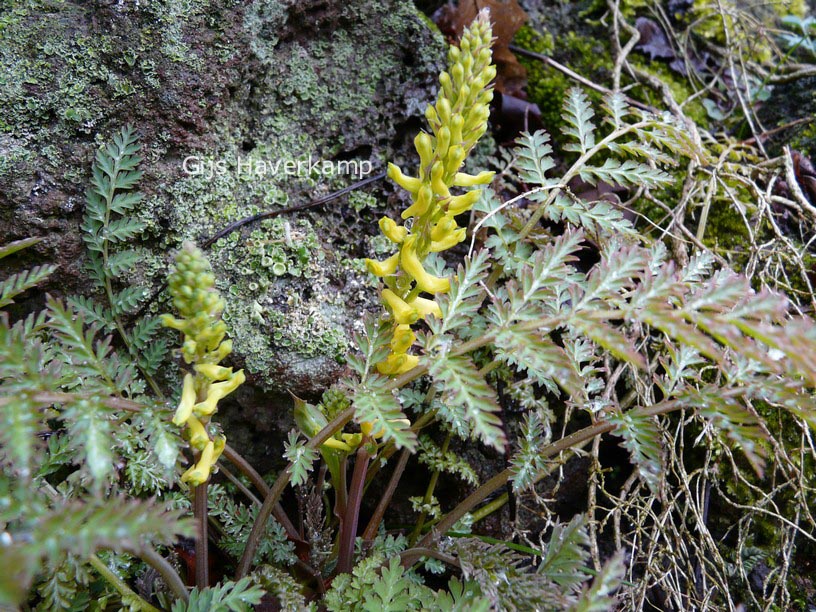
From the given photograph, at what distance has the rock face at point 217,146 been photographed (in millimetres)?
1841

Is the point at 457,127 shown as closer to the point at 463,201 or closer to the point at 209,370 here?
the point at 463,201

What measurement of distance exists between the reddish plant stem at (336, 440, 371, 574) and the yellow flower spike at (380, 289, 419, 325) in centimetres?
46

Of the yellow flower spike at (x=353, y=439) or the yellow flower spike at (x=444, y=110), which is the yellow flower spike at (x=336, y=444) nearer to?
the yellow flower spike at (x=353, y=439)

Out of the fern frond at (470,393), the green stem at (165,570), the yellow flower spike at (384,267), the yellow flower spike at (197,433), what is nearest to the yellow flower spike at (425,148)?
the yellow flower spike at (384,267)

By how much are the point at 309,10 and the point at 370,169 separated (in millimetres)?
656

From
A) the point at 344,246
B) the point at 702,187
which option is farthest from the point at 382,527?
the point at 702,187

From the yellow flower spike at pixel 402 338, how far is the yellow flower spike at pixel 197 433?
477 mm

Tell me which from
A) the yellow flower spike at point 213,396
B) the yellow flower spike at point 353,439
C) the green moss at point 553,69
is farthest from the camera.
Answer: the green moss at point 553,69

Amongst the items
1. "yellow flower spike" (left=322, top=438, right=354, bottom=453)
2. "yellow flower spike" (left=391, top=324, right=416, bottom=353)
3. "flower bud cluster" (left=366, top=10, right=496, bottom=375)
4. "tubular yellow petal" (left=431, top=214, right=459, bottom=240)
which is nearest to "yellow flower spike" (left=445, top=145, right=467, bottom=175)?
"flower bud cluster" (left=366, top=10, right=496, bottom=375)

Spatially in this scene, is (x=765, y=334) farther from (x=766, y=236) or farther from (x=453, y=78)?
(x=766, y=236)

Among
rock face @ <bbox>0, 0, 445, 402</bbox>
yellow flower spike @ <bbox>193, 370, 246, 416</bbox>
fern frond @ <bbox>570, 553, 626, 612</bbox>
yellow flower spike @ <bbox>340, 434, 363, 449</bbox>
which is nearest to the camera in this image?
fern frond @ <bbox>570, 553, 626, 612</bbox>

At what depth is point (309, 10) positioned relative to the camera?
225 centimetres

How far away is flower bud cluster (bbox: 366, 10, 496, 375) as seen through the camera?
1271 millimetres

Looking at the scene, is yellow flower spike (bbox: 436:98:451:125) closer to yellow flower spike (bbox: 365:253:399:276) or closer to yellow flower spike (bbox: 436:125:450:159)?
yellow flower spike (bbox: 436:125:450:159)
